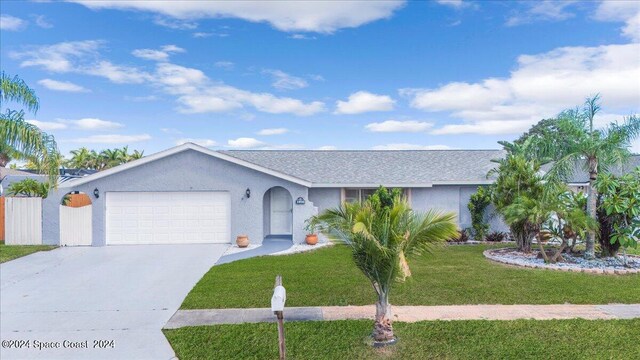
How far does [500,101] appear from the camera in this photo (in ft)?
89.7

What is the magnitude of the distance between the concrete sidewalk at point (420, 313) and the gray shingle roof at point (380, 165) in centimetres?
1040

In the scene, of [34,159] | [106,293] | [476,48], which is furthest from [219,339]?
[476,48]

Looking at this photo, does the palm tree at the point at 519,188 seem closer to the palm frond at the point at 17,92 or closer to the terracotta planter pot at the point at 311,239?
the terracotta planter pot at the point at 311,239

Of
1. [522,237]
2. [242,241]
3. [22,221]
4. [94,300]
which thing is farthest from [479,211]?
[22,221]

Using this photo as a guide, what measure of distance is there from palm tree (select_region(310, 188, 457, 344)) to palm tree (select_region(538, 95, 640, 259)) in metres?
8.55

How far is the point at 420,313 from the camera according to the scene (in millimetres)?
8195

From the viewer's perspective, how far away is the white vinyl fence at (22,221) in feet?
55.4

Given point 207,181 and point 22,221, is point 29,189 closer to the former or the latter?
point 22,221

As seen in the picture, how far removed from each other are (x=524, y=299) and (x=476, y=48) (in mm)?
15172

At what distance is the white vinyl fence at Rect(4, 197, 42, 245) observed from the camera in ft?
55.4

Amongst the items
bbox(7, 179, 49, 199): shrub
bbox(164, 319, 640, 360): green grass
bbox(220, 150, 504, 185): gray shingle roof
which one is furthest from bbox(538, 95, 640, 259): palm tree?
bbox(7, 179, 49, 199): shrub

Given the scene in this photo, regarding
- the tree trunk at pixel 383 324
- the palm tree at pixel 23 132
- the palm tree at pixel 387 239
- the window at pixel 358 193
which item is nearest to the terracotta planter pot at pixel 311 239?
the window at pixel 358 193

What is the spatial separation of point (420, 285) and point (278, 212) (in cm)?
1050

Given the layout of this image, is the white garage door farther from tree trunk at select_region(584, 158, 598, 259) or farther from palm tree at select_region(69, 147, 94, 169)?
palm tree at select_region(69, 147, 94, 169)
